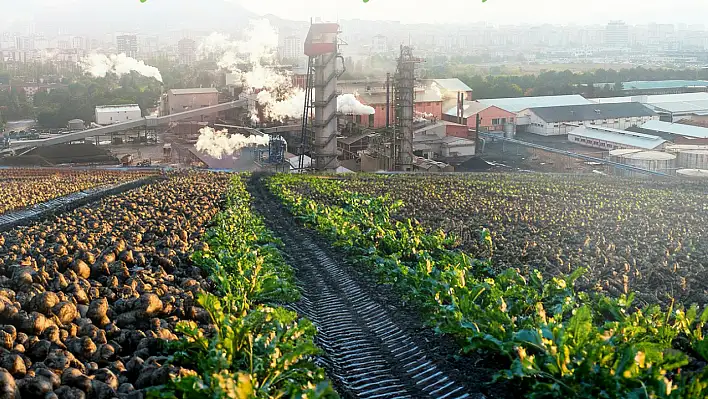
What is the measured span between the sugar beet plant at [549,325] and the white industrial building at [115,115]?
149ft

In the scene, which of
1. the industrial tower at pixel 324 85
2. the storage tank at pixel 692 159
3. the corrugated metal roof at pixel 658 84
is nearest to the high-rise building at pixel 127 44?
the corrugated metal roof at pixel 658 84

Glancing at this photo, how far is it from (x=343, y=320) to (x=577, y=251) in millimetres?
4429

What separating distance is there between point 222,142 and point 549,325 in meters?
36.6

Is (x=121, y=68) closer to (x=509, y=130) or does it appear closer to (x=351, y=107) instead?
(x=351, y=107)

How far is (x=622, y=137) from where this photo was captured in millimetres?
42625

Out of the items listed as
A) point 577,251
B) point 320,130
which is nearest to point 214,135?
point 320,130

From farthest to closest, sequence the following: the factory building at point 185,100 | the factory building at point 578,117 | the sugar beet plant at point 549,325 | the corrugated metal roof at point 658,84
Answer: the corrugated metal roof at point 658,84 → the factory building at point 185,100 → the factory building at point 578,117 → the sugar beet plant at point 549,325

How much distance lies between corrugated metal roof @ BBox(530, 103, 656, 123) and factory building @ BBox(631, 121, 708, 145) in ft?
14.5

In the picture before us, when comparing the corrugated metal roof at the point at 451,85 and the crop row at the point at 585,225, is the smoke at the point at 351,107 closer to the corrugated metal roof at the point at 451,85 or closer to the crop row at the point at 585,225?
the corrugated metal roof at the point at 451,85

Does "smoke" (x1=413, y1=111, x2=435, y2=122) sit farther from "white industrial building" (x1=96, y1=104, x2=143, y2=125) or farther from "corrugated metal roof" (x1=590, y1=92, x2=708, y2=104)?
"corrugated metal roof" (x1=590, y1=92, x2=708, y2=104)

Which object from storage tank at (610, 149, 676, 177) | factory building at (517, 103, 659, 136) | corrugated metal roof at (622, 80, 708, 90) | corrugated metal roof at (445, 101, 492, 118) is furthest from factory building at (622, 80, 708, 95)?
storage tank at (610, 149, 676, 177)

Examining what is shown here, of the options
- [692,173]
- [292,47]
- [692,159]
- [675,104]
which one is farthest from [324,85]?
[292,47]

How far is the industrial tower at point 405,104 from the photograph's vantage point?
33969mm

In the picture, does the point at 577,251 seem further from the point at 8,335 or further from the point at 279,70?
the point at 279,70
